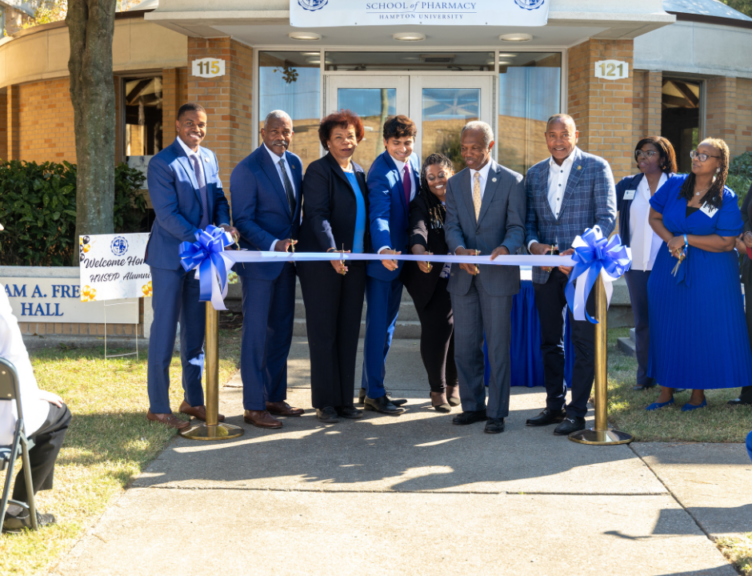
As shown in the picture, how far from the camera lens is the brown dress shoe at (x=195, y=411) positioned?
5.75 metres

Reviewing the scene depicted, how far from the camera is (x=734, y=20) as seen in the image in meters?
13.8

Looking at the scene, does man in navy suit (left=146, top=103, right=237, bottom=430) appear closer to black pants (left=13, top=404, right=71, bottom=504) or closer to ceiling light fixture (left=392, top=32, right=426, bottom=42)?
black pants (left=13, top=404, right=71, bottom=504)

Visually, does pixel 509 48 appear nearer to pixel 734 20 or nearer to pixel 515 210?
pixel 734 20

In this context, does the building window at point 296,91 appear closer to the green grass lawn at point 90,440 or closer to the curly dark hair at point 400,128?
the green grass lawn at point 90,440

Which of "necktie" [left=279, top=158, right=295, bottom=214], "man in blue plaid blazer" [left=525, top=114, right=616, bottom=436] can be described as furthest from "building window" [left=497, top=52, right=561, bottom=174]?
"necktie" [left=279, top=158, right=295, bottom=214]

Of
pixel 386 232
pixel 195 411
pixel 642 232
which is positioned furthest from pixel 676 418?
pixel 195 411

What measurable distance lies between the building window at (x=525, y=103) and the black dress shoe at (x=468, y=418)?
655 cm

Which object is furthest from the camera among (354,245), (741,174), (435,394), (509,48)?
(741,174)

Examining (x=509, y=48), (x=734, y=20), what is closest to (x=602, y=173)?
(x=509, y=48)

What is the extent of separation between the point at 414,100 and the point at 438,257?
6.33 meters

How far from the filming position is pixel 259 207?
5.62 metres

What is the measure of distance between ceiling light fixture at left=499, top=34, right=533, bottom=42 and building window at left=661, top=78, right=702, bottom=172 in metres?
4.68

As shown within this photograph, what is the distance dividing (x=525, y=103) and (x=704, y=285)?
617cm

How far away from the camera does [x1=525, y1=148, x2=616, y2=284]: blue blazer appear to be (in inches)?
213
